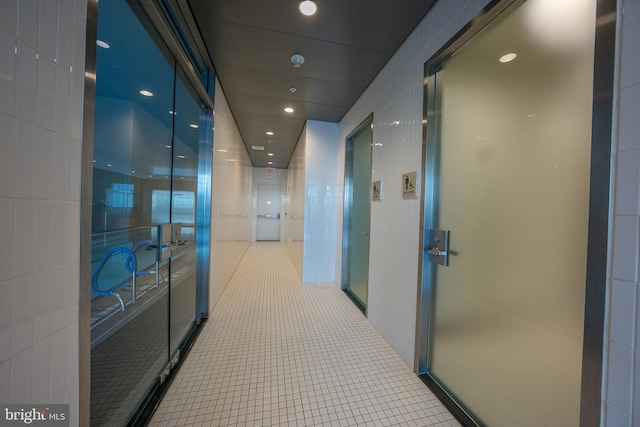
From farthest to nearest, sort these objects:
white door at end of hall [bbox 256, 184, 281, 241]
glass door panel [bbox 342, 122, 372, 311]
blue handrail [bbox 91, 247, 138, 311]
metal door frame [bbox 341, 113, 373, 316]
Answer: white door at end of hall [bbox 256, 184, 281, 241]
metal door frame [bbox 341, 113, 373, 316]
glass door panel [bbox 342, 122, 372, 311]
blue handrail [bbox 91, 247, 138, 311]

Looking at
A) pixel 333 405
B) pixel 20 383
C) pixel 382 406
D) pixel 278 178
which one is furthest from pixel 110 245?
pixel 278 178

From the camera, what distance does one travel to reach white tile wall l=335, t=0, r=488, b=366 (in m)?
1.63

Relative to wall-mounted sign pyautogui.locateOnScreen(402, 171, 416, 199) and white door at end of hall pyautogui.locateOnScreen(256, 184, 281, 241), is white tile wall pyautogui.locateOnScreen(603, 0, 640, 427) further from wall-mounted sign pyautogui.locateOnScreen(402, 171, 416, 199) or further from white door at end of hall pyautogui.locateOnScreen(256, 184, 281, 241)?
white door at end of hall pyautogui.locateOnScreen(256, 184, 281, 241)

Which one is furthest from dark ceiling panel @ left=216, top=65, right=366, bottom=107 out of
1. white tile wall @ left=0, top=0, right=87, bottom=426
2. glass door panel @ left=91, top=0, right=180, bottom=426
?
white tile wall @ left=0, top=0, right=87, bottom=426

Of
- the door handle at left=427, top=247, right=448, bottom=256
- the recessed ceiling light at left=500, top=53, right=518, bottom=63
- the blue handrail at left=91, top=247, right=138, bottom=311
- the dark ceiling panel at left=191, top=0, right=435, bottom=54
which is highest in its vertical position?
the dark ceiling panel at left=191, top=0, right=435, bottom=54

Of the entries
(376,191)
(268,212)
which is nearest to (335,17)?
(376,191)

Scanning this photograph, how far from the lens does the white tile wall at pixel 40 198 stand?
530mm

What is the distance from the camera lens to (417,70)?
70.0 inches

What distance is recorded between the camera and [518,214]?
3.61ft

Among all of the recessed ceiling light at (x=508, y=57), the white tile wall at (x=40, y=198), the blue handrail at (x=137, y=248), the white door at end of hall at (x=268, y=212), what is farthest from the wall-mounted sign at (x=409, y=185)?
the white door at end of hall at (x=268, y=212)

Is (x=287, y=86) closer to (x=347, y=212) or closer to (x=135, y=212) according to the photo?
(x=347, y=212)

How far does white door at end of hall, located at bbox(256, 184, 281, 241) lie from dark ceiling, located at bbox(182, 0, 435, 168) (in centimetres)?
500

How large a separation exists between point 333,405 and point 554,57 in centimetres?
219
